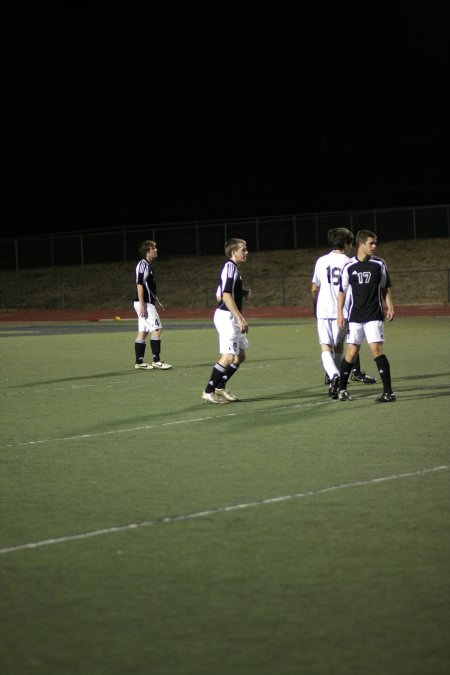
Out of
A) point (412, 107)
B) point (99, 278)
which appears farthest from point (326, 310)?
point (412, 107)

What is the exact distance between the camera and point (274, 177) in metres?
67.4

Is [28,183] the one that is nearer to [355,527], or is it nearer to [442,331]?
[442,331]

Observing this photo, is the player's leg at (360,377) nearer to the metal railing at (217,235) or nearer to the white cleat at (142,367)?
the white cleat at (142,367)

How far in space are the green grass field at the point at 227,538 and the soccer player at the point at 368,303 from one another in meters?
0.56

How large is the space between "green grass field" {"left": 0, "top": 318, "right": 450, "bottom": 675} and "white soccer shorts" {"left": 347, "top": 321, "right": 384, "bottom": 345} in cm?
78

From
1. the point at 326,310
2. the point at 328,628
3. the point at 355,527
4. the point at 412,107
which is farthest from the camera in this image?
the point at 412,107

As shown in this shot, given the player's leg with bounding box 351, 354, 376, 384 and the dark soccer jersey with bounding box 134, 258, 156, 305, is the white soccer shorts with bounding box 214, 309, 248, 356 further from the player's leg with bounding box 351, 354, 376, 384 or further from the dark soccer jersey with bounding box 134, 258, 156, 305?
the dark soccer jersey with bounding box 134, 258, 156, 305

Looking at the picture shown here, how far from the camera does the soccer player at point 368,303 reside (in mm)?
11880

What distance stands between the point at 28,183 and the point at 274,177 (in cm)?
1706

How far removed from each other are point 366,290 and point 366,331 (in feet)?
1.56

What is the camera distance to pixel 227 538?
19.3 feet

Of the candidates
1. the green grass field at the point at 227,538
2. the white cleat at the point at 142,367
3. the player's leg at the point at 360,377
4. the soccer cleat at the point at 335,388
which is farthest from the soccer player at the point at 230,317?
the white cleat at the point at 142,367

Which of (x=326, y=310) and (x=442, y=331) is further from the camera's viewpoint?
(x=442, y=331)

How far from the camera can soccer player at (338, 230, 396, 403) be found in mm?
11880
